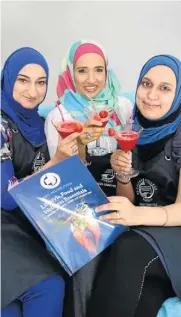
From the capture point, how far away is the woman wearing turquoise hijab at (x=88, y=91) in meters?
2.04

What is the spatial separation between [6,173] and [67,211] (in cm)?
29

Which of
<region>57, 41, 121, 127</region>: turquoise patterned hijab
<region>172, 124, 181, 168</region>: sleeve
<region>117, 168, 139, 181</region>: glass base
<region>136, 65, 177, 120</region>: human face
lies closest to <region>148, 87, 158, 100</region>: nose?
<region>136, 65, 177, 120</region>: human face

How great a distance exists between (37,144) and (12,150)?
5.2 inches

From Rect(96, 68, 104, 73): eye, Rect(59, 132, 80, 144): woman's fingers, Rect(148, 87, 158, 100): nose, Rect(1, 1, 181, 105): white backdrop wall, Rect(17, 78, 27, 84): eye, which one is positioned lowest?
Rect(59, 132, 80, 144): woman's fingers

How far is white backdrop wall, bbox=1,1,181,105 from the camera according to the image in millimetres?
2164

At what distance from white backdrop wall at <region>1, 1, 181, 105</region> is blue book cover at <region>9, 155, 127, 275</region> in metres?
0.93

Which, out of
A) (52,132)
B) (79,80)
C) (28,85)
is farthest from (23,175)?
(79,80)

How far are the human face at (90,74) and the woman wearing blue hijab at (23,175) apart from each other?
256 millimetres

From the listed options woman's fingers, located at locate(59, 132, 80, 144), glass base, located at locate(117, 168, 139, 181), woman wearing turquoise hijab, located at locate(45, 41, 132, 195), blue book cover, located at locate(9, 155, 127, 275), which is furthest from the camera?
woman wearing turquoise hijab, located at locate(45, 41, 132, 195)

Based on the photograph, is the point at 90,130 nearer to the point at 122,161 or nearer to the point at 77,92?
the point at 122,161

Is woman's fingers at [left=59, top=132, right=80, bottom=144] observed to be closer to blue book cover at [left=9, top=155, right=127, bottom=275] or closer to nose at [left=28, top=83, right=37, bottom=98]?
blue book cover at [left=9, top=155, right=127, bottom=275]

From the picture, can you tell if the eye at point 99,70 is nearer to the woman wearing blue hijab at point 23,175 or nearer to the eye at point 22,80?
the woman wearing blue hijab at point 23,175

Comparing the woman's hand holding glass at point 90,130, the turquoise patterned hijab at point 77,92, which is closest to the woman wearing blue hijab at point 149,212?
the woman's hand holding glass at point 90,130

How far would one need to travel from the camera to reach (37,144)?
1.84 meters
